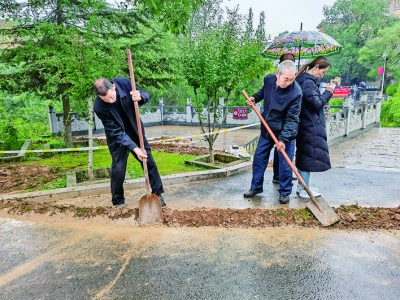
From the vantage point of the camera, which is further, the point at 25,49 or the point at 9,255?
the point at 25,49

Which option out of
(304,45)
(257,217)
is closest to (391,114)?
(304,45)

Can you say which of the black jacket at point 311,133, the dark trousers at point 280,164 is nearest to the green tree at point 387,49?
the black jacket at point 311,133

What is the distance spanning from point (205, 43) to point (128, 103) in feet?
10.9

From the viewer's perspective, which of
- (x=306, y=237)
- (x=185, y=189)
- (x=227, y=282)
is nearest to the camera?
(x=227, y=282)

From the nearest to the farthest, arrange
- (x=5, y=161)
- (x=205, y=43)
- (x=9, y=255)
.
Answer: (x=9, y=255) → (x=205, y=43) → (x=5, y=161)

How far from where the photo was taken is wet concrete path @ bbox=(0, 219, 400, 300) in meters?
2.45

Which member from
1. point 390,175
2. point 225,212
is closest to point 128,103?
point 225,212

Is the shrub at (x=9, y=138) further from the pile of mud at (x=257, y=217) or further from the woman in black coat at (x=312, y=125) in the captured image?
the woman in black coat at (x=312, y=125)

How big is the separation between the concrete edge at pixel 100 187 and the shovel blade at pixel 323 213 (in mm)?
2233

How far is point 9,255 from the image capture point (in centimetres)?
309

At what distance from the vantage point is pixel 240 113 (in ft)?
53.9

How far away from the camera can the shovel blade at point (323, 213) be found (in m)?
3.54

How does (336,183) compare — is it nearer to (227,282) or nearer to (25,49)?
(227,282)

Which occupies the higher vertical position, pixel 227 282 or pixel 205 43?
pixel 205 43
